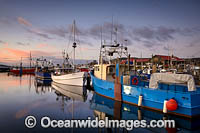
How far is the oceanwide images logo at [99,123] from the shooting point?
817 cm

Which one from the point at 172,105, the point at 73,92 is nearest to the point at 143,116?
the point at 172,105

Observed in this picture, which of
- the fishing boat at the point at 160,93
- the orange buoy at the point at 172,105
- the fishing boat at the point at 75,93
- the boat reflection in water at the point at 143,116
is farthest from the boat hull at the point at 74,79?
the orange buoy at the point at 172,105

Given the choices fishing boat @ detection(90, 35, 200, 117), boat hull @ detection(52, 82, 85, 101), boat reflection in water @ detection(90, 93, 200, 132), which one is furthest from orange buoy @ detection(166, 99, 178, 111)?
boat hull @ detection(52, 82, 85, 101)

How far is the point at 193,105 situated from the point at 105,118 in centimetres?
623

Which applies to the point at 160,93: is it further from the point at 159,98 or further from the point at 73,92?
the point at 73,92

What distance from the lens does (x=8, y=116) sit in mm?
9914

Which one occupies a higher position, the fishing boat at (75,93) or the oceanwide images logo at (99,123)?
the oceanwide images logo at (99,123)

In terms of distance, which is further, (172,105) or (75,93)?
(75,93)

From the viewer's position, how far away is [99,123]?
8.69 metres

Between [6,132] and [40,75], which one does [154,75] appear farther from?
[40,75]

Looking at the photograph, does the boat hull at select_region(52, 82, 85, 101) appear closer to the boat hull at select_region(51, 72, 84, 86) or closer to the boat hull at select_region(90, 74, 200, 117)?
the boat hull at select_region(51, 72, 84, 86)

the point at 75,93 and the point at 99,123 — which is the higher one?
the point at 99,123

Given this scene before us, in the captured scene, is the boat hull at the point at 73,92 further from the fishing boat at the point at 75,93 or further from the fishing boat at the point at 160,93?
the fishing boat at the point at 160,93

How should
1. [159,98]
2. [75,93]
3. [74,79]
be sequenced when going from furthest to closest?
[74,79] → [75,93] → [159,98]
